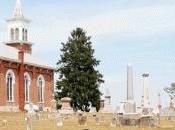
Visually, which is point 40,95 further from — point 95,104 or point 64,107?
point 64,107

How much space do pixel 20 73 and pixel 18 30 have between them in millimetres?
11117

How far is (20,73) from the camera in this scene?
215 feet

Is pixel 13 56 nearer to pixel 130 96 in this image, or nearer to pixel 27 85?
pixel 27 85

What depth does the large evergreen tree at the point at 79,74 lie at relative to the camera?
67.3m

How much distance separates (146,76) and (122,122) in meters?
5.83

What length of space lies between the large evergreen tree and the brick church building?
315 centimetres

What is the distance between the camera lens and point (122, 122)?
3378cm

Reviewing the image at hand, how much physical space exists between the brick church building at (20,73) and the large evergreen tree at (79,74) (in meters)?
3.15

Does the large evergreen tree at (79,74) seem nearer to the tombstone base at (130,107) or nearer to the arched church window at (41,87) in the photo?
the arched church window at (41,87)

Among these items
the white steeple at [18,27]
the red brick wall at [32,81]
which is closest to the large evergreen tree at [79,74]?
the red brick wall at [32,81]

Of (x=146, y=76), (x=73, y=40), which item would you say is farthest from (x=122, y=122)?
(x=73, y=40)

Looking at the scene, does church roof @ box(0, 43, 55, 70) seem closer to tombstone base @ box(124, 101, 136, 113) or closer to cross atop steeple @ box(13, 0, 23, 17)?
cross atop steeple @ box(13, 0, 23, 17)

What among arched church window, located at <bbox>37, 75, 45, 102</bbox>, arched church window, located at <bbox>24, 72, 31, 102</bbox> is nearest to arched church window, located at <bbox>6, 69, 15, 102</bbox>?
arched church window, located at <bbox>24, 72, 31, 102</bbox>

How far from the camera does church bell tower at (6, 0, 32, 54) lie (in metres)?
74.4
